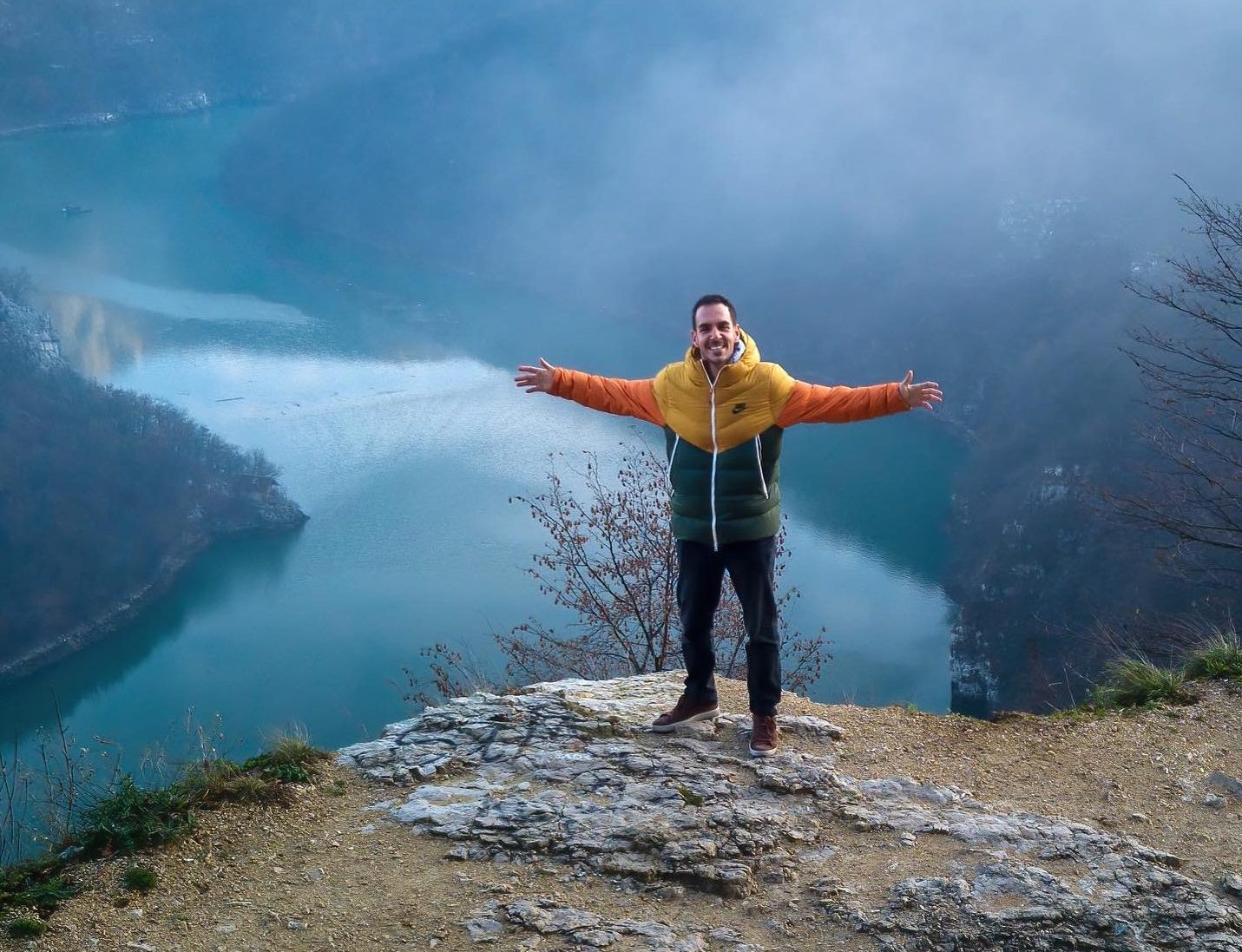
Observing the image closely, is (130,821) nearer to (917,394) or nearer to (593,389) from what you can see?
(593,389)

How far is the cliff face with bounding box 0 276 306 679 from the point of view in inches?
878

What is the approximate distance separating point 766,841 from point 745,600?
2.42ft

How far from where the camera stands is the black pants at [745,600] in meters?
3.28

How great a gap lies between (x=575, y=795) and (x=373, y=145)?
5453cm

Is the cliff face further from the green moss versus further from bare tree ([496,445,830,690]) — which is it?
the green moss

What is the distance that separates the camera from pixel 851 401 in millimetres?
3154

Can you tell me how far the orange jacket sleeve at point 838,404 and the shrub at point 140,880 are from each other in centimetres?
226

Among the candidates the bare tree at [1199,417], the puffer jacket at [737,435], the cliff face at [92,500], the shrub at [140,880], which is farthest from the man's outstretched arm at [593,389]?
the cliff face at [92,500]

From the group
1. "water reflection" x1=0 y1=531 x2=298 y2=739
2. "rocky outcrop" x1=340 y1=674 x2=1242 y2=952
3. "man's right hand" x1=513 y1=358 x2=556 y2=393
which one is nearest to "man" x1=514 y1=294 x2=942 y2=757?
"man's right hand" x1=513 y1=358 x2=556 y2=393

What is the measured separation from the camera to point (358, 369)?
102ft

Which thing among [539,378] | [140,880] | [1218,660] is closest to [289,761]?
[140,880]

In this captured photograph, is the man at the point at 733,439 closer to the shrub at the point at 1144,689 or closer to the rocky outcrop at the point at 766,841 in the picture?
the rocky outcrop at the point at 766,841

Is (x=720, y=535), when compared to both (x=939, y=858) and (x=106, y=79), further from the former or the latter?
(x=106, y=79)

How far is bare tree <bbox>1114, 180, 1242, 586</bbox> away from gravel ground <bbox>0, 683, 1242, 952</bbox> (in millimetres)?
3626
